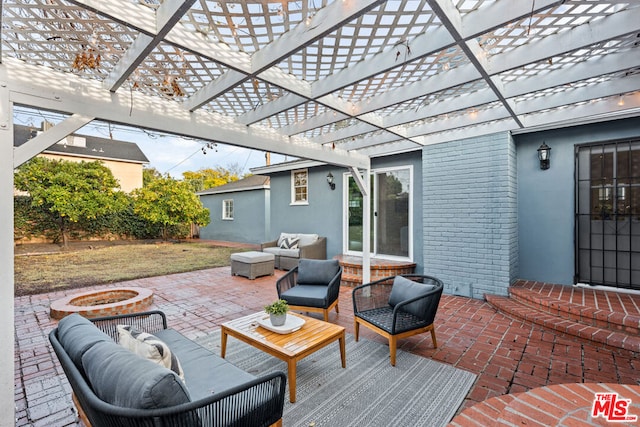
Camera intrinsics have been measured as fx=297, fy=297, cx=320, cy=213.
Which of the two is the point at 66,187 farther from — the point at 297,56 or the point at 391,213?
the point at 297,56

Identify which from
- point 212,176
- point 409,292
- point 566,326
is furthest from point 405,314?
point 212,176

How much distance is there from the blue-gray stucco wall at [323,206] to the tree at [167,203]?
570 cm

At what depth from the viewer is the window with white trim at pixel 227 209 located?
1617cm

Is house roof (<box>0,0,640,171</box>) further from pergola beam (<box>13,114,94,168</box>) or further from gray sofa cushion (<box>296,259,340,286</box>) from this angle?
gray sofa cushion (<box>296,259,340,286</box>)

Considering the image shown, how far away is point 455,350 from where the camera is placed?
3.48 meters

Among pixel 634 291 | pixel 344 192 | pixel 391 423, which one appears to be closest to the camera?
pixel 391 423

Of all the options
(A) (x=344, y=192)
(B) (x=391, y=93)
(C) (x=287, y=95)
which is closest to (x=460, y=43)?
(B) (x=391, y=93)

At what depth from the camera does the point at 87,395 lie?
140cm

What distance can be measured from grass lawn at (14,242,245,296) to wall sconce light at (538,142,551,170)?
8303 mm

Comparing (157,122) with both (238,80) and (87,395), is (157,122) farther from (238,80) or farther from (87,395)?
(87,395)

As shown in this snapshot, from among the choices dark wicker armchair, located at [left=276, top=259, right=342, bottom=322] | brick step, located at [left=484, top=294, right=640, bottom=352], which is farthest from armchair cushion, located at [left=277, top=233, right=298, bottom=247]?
brick step, located at [left=484, top=294, right=640, bottom=352]

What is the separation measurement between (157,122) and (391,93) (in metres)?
2.73

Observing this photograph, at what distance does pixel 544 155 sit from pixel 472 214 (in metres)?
1.51

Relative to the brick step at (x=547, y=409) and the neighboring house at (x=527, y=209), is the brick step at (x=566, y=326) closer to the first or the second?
the neighboring house at (x=527, y=209)
